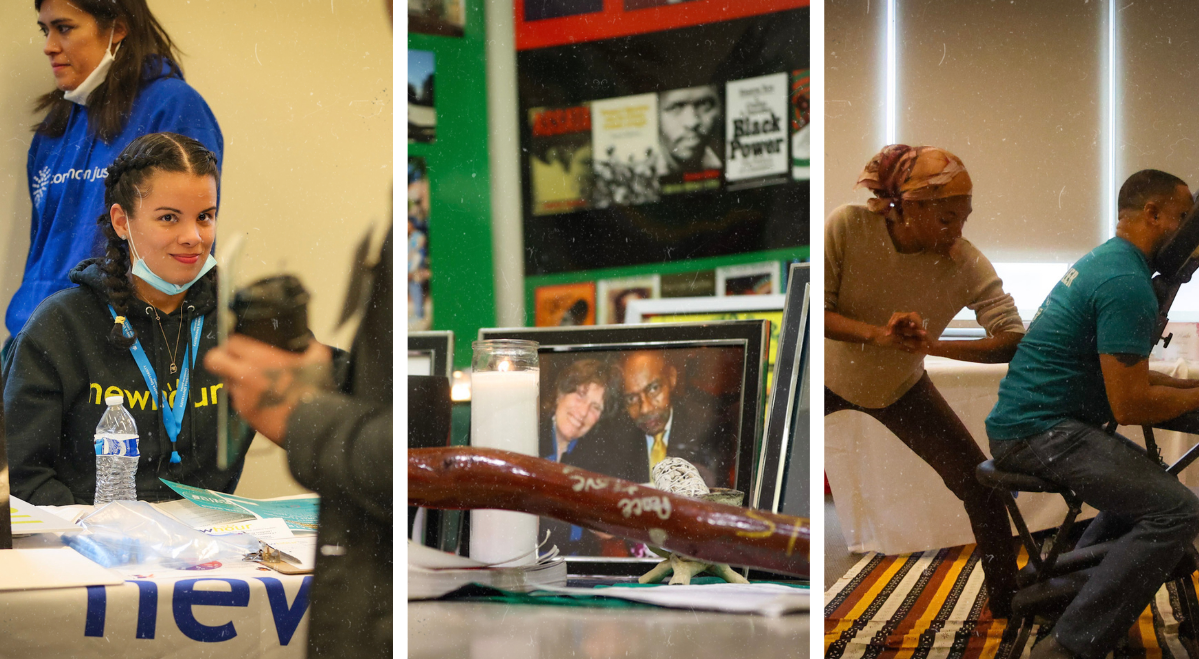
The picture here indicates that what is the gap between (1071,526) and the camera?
4.10ft

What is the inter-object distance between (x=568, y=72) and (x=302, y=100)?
0.43 metres

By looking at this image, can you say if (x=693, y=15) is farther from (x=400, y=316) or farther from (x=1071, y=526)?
(x=1071, y=526)

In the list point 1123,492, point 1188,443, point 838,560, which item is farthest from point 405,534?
point 1188,443

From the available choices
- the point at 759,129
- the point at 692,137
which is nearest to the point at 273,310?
the point at 692,137

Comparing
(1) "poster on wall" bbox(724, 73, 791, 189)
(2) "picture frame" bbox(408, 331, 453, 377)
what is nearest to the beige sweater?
(1) "poster on wall" bbox(724, 73, 791, 189)

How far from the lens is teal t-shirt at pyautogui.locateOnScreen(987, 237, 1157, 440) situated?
123 centimetres

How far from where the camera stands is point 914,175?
1.30 meters

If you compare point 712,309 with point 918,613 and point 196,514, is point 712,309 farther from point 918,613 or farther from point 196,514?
point 196,514

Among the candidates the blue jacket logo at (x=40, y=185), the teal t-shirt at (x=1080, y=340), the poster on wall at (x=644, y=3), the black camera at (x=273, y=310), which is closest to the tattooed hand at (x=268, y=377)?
the black camera at (x=273, y=310)

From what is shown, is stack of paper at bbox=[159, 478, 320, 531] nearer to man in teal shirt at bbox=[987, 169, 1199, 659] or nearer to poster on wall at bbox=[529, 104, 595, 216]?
poster on wall at bbox=[529, 104, 595, 216]

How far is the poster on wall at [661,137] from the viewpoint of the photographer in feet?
4.41

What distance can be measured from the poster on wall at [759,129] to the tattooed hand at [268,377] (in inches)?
28.7

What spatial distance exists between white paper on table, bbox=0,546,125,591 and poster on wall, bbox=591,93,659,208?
0.88 m

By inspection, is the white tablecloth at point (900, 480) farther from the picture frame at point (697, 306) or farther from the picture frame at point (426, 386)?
the picture frame at point (426, 386)
